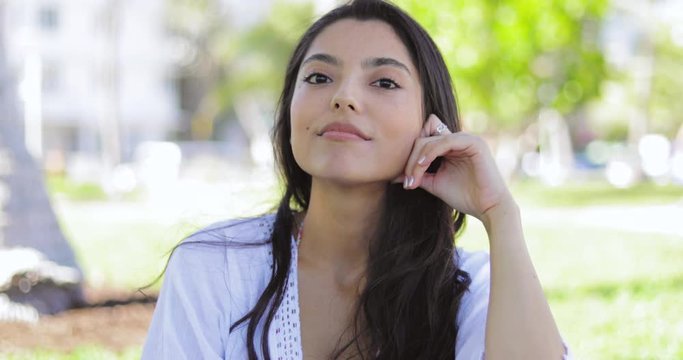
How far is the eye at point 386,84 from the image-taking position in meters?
2.59

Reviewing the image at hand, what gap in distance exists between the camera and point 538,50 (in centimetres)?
1564

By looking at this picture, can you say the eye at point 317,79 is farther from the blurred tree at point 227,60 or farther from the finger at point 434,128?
the blurred tree at point 227,60

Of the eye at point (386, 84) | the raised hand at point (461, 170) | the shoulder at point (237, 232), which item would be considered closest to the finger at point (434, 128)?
the raised hand at point (461, 170)

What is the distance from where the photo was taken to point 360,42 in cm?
262

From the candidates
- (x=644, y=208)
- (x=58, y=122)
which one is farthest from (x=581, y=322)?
(x=58, y=122)

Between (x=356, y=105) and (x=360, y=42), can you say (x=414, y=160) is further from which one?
(x=360, y=42)

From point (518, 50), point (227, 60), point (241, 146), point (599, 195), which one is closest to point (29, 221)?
point (518, 50)

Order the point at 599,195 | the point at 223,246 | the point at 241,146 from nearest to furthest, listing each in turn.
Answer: the point at 223,246
the point at 599,195
the point at 241,146

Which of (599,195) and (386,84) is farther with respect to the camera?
(599,195)

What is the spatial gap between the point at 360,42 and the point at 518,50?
43.0 ft

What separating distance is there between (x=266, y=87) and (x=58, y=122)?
1363 centimetres

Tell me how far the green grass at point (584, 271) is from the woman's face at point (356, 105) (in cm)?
76

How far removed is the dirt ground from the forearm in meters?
3.58

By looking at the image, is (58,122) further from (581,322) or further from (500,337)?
(500,337)
